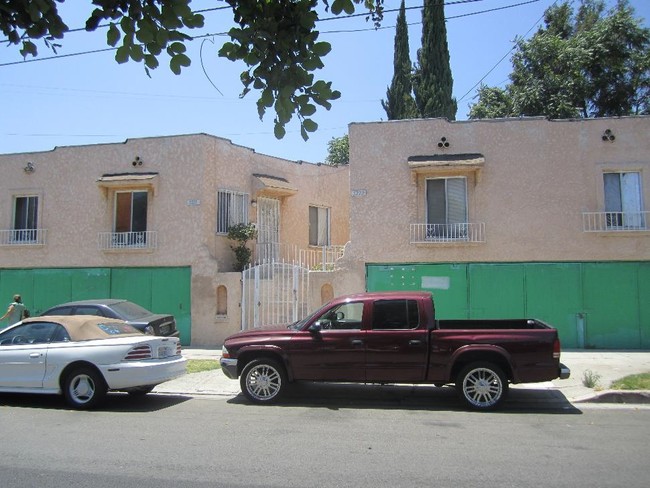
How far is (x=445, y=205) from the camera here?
16.1m

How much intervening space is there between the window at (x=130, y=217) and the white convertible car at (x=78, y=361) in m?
8.54

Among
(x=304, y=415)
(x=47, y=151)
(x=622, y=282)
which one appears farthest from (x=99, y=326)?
(x=622, y=282)

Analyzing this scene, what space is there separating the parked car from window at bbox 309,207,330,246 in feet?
29.4

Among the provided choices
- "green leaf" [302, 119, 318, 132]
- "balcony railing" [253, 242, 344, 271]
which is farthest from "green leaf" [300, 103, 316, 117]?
"balcony railing" [253, 242, 344, 271]

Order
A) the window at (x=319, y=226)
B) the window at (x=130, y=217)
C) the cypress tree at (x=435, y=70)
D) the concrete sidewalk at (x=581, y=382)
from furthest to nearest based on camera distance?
the cypress tree at (x=435, y=70), the window at (x=319, y=226), the window at (x=130, y=217), the concrete sidewalk at (x=581, y=382)

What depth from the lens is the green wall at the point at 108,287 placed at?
16984mm

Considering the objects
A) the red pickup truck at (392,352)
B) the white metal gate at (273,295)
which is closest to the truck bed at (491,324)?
the red pickup truck at (392,352)

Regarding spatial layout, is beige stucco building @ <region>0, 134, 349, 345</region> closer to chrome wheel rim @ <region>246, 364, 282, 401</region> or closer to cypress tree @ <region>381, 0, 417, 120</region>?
chrome wheel rim @ <region>246, 364, 282, 401</region>

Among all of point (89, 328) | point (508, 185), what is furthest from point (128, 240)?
point (508, 185)

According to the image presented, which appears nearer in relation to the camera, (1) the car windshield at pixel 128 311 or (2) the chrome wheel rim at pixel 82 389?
(2) the chrome wheel rim at pixel 82 389

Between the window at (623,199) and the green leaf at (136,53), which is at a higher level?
the window at (623,199)

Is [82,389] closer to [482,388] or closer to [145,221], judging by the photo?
[482,388]

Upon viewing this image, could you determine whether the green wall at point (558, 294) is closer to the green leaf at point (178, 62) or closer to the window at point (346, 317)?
the window at point (346, 317)

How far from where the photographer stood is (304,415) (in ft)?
27.5
